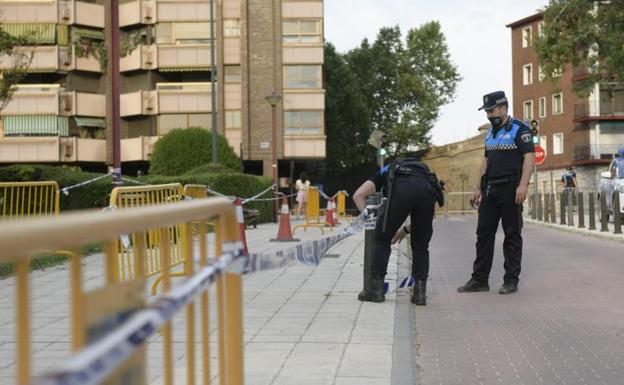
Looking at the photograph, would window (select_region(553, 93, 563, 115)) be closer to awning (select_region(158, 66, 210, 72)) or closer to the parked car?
awning (select_region(158, 66, 210, 72))

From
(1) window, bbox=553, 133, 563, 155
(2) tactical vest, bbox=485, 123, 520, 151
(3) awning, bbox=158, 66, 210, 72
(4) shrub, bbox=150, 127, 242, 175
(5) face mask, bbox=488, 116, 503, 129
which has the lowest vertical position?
(2) tactical vest, bbox=485, 123, 520, 151

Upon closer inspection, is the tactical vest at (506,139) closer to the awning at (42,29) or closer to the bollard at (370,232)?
the bollard at (370,232)

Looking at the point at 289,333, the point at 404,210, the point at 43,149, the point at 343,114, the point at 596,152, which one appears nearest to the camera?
the point at 289,333

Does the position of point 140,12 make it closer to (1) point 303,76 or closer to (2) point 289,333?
(1) point 303,76

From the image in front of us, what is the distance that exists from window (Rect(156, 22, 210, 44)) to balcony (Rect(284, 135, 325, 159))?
7.45 meters

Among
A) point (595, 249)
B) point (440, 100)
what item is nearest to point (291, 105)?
point (440, 100)

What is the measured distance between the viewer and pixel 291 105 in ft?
158

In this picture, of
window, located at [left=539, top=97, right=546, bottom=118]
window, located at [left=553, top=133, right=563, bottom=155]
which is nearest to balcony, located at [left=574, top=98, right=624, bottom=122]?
window, located at [left=553, top=133, right=563, bottom=155]

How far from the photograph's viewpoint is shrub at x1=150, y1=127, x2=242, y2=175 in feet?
141

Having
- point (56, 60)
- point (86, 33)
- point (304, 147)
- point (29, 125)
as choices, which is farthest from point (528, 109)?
point (29, 125)

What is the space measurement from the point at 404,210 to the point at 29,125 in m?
43.6

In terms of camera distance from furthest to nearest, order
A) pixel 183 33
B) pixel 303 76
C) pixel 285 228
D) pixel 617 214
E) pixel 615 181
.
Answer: pixel 303 76 → pixel 183 33 → pixel 615 181 → pixel 617 214 → pixel 285 228

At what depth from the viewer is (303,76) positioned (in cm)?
4850

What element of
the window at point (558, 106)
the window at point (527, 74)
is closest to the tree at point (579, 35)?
the window at point (558, 106)
